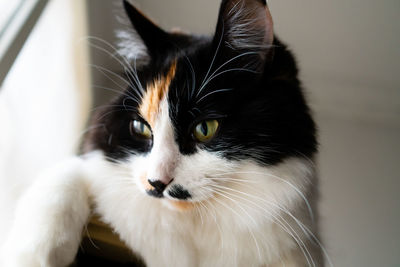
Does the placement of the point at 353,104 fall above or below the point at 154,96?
below

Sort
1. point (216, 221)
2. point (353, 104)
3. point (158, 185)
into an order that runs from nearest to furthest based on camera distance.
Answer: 1. point (158, 185)
2. point (216, 221)
3. point (353, 104)

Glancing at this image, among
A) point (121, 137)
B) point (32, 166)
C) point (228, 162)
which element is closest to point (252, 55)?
point (228, 162)

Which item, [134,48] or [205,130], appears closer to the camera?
[205,130]

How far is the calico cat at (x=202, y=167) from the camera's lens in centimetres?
73

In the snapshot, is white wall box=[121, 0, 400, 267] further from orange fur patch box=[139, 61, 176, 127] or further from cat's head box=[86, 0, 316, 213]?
orange fur patch box=[139, 61, 176, 127]

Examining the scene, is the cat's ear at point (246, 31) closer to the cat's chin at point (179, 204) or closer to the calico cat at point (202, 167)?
the calico cat at point (202, 167)

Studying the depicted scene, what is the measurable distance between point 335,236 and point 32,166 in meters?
0.88

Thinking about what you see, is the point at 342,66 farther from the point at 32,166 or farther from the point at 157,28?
the point at 32,166

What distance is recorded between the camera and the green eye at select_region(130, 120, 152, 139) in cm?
81

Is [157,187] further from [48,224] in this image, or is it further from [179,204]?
[48,224]

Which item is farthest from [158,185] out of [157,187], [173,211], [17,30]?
[17,30]

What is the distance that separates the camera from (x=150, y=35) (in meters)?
0.84

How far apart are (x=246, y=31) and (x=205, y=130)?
22 cm

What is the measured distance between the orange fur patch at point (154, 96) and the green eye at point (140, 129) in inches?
1.2
